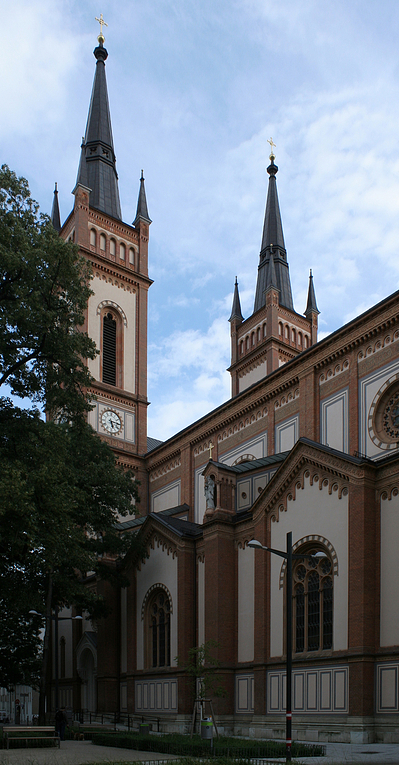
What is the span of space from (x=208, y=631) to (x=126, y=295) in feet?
87.2

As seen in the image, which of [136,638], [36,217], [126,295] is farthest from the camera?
[126,295]

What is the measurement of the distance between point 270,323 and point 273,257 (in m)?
8.28

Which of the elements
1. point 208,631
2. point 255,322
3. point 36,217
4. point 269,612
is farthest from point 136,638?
point 255,322

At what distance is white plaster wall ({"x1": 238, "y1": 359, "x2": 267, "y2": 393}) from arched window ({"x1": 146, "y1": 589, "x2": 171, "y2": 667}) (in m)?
23.2

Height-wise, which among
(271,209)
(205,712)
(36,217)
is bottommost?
(205,712)

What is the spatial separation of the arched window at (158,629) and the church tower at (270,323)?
23.7 meters

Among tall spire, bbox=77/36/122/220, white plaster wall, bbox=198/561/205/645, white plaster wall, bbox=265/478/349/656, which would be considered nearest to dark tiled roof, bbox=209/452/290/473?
white plaster wall, bbox=198/561/205/645

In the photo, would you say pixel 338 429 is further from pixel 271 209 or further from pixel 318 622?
pixel 271 209

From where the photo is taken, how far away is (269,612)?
25.6 m

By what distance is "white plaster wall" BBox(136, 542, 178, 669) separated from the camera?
1183 inches

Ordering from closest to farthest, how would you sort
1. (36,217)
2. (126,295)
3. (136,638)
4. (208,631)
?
(36,217)
(208,631)
(136,638)
(126,295)

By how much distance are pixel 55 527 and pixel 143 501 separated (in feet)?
74.4

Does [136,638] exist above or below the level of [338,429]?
below

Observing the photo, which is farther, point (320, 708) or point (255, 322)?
point (255, 322)
